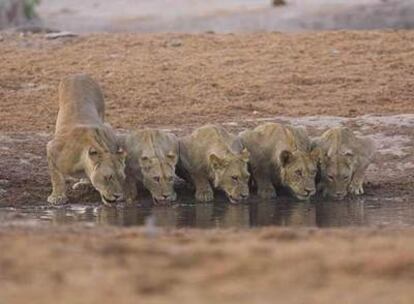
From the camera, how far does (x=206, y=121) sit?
50.8 ft

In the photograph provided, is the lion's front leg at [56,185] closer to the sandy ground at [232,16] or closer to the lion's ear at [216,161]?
the lion's ear at [216,161]

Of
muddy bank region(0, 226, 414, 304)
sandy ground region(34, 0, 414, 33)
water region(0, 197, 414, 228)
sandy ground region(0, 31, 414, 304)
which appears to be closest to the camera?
muddy bank region(0, 226, 414, 304)

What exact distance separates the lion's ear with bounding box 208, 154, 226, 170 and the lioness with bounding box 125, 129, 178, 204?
30 cm

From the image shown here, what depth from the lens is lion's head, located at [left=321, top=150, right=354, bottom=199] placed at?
12.2 m

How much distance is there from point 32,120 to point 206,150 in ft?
12.6

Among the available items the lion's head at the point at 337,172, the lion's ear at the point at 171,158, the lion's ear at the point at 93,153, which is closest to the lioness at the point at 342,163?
the lion's head at the point at 337,172

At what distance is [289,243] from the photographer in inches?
305

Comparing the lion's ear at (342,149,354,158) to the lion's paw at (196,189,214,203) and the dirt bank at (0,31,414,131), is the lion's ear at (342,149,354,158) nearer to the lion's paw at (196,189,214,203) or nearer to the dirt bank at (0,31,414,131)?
the lion's paw at (196,189,214,203)

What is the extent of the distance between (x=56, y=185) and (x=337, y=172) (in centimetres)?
237

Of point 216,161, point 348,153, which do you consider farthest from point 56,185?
point 348,153

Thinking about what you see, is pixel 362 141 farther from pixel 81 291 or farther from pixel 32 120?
pixel 81 291

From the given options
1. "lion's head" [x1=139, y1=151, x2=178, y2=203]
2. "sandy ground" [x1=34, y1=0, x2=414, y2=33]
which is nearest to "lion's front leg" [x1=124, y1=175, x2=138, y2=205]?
"lion's head" [x1=139, y1=151, x2=178, y2=203]

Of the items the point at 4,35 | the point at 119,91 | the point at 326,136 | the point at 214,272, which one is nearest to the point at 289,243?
the point at 214,272

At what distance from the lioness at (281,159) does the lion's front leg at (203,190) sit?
45 cm
